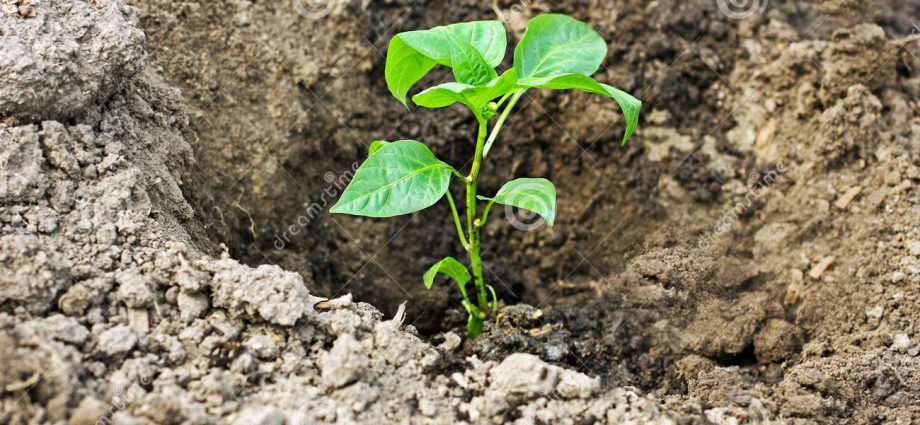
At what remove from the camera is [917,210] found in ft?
7.14

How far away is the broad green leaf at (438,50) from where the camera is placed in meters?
1.72

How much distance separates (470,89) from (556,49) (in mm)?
462

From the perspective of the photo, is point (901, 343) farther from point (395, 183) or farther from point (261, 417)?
point (261, 417)

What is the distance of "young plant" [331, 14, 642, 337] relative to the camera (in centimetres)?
166

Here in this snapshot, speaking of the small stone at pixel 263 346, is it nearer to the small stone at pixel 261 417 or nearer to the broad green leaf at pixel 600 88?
the small stone at pixel 261 417

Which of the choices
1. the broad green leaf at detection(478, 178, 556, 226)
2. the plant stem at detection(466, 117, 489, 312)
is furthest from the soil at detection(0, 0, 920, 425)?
the broad green leaf at detection(478, 178, 556, 226)

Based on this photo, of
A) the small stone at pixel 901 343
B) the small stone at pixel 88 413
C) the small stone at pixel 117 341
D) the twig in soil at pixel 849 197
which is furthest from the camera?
the twig in soil at pixel 849 197

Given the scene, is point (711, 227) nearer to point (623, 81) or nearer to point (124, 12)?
point (623, 81)

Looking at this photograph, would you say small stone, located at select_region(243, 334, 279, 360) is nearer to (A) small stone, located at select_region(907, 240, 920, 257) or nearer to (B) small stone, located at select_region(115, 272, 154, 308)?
(B) small stone, located at select_region(115, 272, 154, 308)

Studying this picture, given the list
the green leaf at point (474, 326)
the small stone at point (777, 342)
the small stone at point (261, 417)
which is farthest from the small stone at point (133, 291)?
the small stone at point (777, 342)

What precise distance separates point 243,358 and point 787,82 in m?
2.08

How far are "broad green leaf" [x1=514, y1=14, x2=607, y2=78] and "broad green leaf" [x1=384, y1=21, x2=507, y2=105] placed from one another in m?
0.09

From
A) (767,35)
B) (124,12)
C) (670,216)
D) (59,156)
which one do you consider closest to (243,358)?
(59,156)

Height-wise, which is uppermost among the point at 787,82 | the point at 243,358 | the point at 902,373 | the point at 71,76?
the point at 71,76
